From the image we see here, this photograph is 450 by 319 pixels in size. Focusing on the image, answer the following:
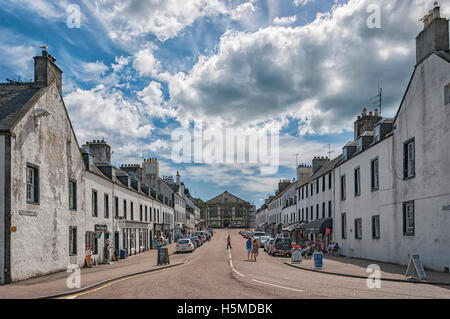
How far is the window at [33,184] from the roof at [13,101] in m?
2.33

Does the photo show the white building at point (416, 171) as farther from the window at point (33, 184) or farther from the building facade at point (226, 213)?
the building facade at point (226, 213)

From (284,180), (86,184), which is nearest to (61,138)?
(86,184)

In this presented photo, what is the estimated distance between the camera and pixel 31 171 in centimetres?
1864

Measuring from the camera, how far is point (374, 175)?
26.6 meters

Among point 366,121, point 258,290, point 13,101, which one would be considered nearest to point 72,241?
point 13,101

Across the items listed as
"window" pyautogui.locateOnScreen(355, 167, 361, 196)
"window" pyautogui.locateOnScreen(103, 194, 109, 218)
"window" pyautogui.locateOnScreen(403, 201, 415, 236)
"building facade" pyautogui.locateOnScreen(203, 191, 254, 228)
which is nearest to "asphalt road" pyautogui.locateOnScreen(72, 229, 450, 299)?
"window" pyautogui.locateOnScreen(403, 201, 415, 236)

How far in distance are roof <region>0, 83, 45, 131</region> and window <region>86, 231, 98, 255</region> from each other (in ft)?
32.6

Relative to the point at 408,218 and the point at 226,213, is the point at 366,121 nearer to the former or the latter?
the point at 408,218

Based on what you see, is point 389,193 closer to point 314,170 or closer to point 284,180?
point 314,170

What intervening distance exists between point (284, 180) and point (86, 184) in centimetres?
7230

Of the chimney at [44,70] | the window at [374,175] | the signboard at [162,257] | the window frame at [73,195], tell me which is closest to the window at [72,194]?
the window frame at [73,195]

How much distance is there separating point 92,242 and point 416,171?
20.0m

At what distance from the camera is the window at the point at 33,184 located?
18.4 metres

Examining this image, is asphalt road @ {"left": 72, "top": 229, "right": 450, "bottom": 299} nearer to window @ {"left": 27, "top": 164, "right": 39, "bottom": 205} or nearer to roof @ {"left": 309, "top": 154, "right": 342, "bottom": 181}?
window @ {"left": 27, "top": 164, "right": 39, "bottom": 205}
